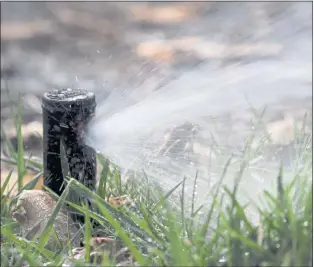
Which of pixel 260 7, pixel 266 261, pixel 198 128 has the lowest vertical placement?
pixel 266 261

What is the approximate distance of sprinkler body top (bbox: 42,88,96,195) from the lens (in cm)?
259

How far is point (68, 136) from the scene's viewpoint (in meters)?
2.62

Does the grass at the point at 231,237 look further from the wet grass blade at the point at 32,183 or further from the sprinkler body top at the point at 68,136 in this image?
the wet grass blade at the point at 32,183

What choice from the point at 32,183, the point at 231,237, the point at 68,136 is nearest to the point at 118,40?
the point at 32,183

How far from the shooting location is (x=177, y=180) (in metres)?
2.64

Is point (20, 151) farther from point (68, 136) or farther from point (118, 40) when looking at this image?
point (118, 40)

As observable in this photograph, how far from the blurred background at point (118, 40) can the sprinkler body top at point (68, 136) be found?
0.51m

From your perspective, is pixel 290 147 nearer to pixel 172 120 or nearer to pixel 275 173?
pixel 275 173

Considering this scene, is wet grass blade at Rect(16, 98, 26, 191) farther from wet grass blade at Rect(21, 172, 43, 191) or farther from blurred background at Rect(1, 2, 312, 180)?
blurred background at Rect(1, 2, 312, 180)

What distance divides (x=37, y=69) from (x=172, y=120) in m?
2.54

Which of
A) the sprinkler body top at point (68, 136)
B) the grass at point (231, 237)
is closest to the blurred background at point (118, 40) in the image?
the sprinkler body top at point (68, 136)

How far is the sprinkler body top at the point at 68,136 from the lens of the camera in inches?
102

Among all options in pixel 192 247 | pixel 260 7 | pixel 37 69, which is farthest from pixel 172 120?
pixel 37 69

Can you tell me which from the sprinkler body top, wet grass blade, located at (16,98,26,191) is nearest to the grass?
the sprinkler body top
